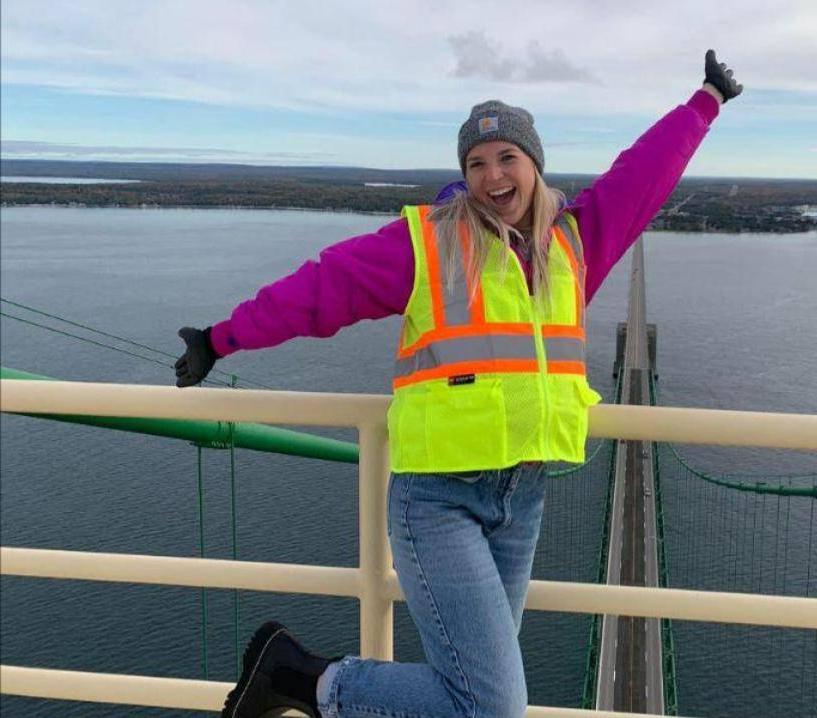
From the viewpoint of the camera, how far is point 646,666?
62.6 feet

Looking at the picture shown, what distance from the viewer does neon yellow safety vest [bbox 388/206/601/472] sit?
3.45 feet

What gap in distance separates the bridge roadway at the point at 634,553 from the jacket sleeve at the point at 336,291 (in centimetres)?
1707

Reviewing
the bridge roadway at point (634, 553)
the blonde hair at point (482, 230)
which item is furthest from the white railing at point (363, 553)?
the bridge roadway at point (634, 553)

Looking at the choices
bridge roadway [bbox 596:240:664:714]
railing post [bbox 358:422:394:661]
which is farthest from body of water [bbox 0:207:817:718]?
railing post [bbox 358:422:394:661]

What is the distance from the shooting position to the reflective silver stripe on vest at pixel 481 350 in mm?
1069

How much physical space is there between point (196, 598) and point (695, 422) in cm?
1793

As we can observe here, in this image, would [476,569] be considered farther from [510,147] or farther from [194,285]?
[194,285]

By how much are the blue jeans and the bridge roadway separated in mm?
16908

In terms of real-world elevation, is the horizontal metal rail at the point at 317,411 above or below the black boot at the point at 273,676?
above

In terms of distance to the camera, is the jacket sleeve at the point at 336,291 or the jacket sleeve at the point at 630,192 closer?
the jacket sleeve at the point at 336,291

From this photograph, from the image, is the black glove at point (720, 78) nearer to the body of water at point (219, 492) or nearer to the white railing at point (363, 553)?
the white railing at point (363, 553)

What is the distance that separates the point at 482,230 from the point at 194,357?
42 cm

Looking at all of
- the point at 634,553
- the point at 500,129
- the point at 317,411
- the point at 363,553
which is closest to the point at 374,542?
the point at 363,553

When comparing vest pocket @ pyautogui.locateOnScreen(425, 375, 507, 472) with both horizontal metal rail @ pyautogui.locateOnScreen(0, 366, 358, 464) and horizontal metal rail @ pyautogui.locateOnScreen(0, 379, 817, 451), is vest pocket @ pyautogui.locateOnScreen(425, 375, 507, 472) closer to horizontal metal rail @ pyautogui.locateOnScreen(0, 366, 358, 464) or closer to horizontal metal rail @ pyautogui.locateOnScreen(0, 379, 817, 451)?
horizontal metal rail @ pyautogui.locateOnScreen(0, 379, 817, 451)
